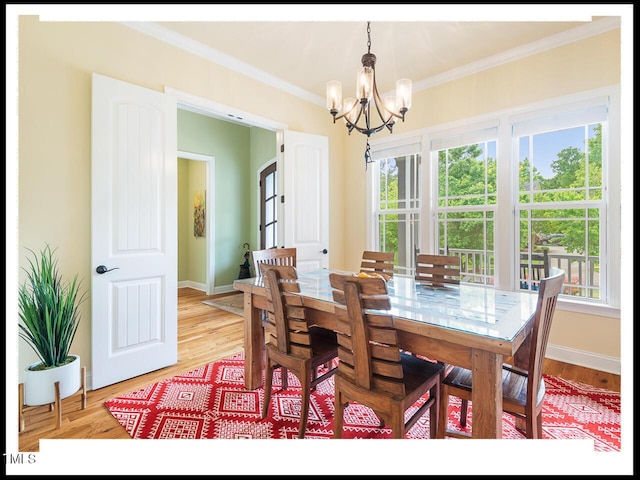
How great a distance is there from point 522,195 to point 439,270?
4.64 feet

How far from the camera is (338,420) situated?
153 centimetres

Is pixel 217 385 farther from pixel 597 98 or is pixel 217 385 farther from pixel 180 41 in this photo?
pixel 597 98

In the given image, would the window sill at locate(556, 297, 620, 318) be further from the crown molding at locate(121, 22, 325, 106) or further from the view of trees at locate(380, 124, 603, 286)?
the crown molding at locate(121, 22, 325, 106)

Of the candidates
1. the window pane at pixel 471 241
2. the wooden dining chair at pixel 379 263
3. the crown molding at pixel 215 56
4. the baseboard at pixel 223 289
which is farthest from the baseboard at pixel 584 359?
the baseboard at pixel 223 289

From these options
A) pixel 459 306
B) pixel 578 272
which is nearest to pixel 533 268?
pixel 578 272

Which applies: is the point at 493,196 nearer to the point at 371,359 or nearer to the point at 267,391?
the point at 371,359

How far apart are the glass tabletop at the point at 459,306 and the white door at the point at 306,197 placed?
56.7 inches

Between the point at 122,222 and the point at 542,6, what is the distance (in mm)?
2733

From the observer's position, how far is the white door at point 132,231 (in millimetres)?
2291

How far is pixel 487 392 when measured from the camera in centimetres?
127

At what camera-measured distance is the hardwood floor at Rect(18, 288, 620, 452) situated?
1789 millimetres

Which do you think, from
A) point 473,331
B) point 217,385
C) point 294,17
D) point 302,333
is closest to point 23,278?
point 217,385

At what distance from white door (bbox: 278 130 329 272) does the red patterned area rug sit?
1.71 metres

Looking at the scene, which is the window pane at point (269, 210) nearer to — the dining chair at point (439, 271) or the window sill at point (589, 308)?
the dining chair at point (439, 271)
